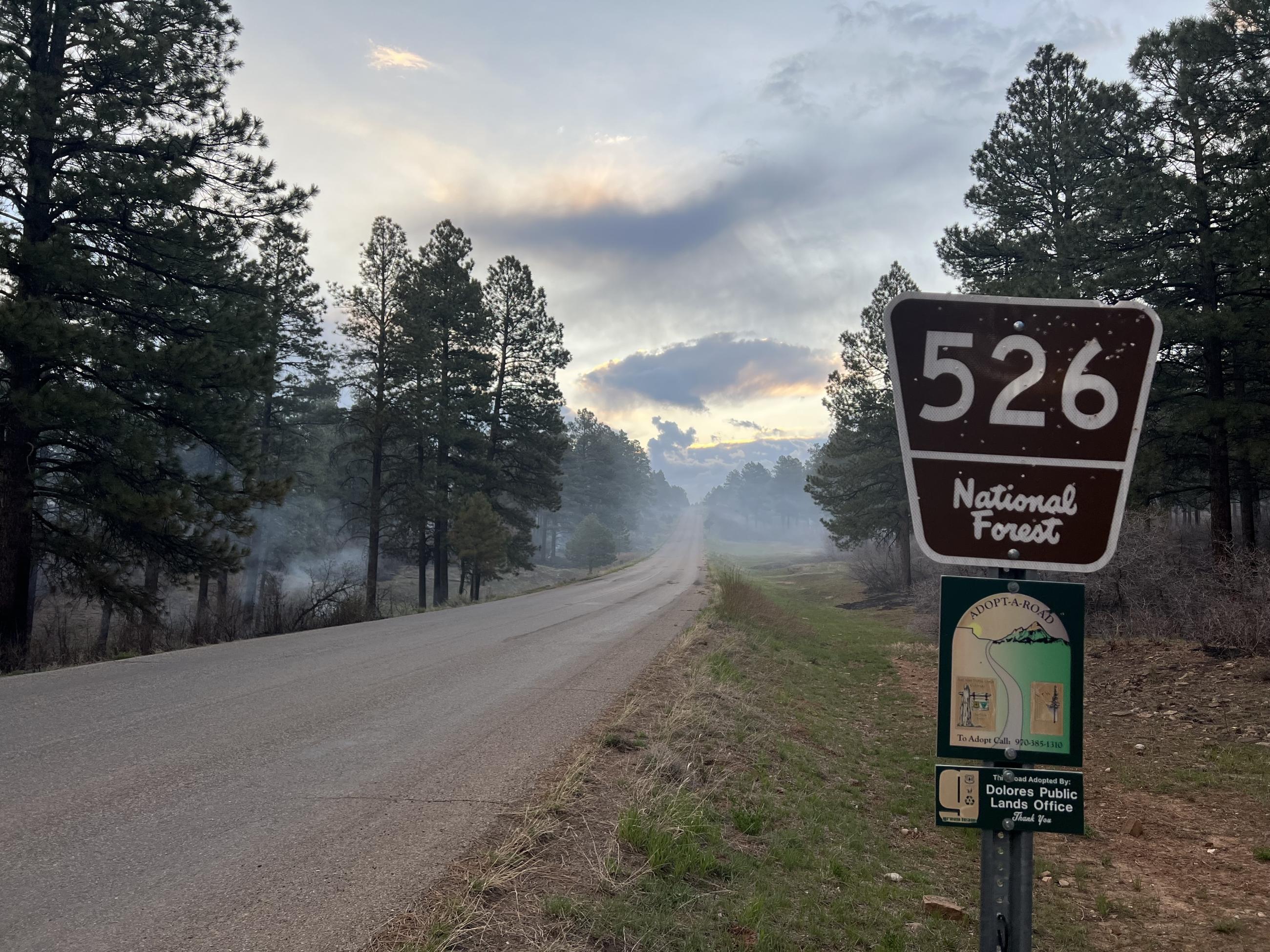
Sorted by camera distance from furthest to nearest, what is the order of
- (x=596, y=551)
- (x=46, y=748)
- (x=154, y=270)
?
1. (x=596, y=551)
2. (x=154, y=270)
3. (x=46, y=748)

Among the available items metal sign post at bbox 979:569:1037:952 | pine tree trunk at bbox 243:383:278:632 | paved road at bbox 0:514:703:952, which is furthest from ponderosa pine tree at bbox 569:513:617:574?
metal sign post at bbox 979:569:1037:952

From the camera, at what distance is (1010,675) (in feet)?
6.15

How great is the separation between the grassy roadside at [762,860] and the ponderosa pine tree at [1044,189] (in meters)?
12.4

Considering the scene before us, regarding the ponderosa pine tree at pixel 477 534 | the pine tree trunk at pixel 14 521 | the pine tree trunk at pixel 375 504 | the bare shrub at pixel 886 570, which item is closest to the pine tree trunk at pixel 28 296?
the pine tree trunk at pixel 14 521

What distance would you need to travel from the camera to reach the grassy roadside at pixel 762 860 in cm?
341

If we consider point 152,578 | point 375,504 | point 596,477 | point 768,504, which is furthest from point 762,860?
point 768,504

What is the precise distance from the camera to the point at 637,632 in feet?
49.6

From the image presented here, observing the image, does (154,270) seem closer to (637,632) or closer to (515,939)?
(637,632)

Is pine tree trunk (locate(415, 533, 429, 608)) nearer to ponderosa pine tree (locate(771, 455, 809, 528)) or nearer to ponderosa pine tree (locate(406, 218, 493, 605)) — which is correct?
ponderosa pine tree (locate(406, 218, 493, 605))

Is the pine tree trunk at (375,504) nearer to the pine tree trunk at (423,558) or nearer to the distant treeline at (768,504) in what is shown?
the pine tree trunk at (423,558)

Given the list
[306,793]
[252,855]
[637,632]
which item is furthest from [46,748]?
[637,632]

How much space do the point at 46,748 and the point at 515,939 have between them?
188 inches

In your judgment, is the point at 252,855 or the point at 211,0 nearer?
the point at 252,855

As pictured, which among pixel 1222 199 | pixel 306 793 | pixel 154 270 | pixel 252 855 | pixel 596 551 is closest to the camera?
pixel 252 855
